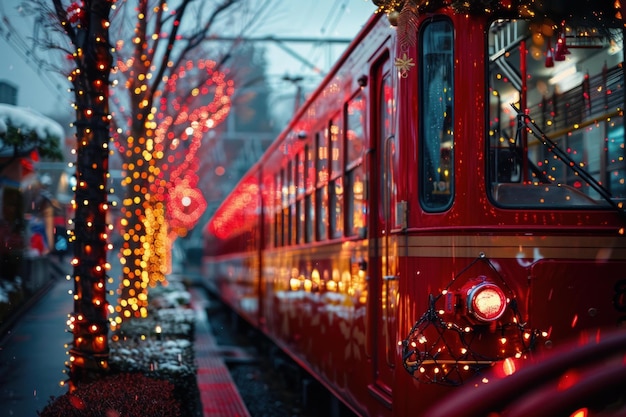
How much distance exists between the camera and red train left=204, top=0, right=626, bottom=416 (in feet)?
15.9

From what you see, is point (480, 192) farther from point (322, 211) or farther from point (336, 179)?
point (322, 211)

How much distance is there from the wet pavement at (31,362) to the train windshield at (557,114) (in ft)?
11.5

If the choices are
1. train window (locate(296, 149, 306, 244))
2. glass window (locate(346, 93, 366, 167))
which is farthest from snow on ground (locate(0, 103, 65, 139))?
glass window (locate(346, 93, 366, 167))

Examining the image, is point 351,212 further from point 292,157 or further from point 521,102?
point 292,157

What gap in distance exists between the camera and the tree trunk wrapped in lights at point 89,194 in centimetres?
675

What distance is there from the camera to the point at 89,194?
6.75 metres

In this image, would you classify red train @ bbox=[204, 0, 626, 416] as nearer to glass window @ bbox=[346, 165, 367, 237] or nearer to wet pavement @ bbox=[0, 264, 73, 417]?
glass window @ bbox=[346, 165, 367, 237]

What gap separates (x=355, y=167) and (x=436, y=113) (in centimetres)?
172

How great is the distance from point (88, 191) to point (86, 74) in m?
0.87

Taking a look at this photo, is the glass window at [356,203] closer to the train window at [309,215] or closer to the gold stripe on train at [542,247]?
the gold stripe on train at [542,247]

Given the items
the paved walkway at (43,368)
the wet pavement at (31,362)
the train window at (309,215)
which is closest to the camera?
the wet pavement at (31,362)

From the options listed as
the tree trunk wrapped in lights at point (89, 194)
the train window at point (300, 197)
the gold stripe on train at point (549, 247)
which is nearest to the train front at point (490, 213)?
the gold stripe on train at point (549, 247)

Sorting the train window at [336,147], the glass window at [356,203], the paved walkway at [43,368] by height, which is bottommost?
the paved walkway at [43,368]

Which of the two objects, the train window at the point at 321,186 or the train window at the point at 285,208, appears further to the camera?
the train window at the point at 285,208
